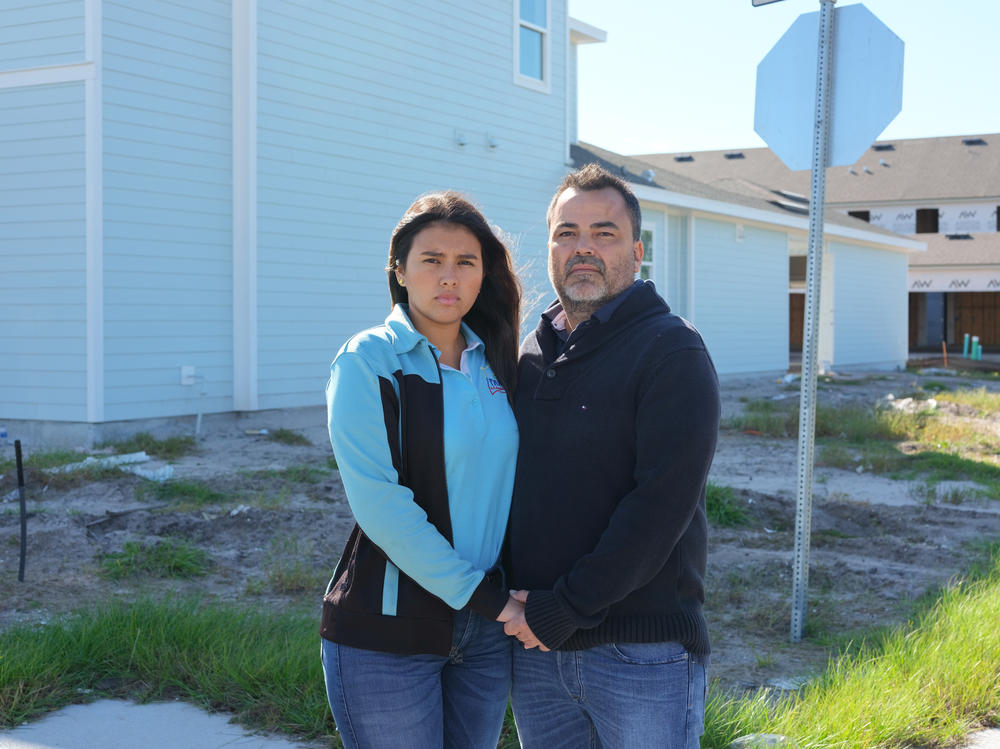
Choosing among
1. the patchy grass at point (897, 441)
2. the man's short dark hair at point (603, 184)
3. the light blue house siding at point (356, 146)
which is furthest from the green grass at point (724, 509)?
the man's short dark hair at point (603, 184)

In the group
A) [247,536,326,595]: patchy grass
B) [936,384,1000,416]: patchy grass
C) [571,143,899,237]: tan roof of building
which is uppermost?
[571,143,899,237]: tan roof of building

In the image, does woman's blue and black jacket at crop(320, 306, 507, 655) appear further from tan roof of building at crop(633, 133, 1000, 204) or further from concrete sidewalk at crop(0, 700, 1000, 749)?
tan roof of building at crop(633, 133, 1000, 204)

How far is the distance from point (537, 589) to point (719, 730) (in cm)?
143

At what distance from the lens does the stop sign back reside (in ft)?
15.6

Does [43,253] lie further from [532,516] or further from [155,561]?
[532,516]

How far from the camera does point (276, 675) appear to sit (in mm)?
3857

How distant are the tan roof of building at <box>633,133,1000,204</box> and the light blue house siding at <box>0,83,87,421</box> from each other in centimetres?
2932

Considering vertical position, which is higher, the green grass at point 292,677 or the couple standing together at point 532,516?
the couple standing together at point 532,516

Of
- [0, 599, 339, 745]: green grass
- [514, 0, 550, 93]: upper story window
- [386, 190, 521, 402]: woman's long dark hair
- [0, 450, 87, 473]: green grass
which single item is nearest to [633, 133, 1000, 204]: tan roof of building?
[514, 0, 550, 93]: upper story window

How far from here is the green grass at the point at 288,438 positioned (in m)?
10.9

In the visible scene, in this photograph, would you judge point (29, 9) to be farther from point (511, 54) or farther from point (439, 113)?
point (511, 54)

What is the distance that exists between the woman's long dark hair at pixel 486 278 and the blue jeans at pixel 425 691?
618mm

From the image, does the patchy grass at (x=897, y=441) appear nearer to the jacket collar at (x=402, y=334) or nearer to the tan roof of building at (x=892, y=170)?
the jacket collar at (x=402, y=334)

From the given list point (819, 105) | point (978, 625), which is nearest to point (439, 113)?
point (819, 105)
